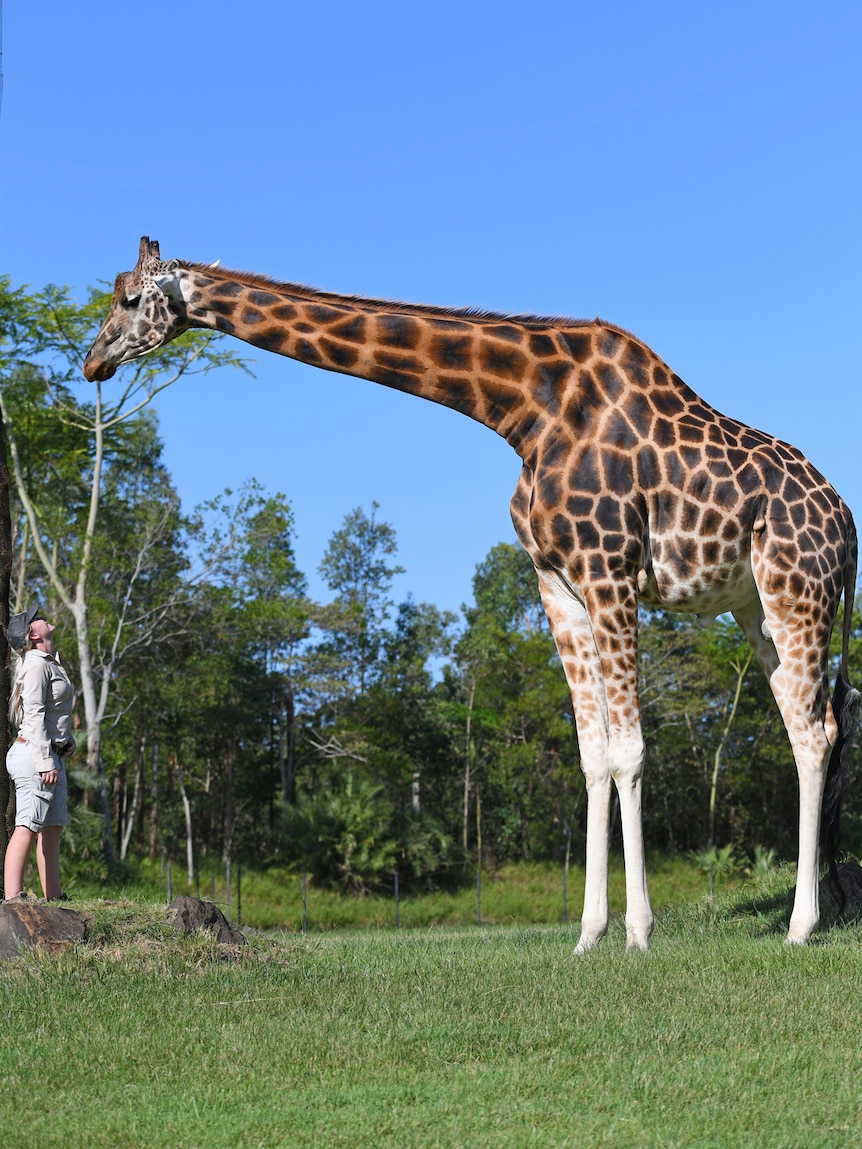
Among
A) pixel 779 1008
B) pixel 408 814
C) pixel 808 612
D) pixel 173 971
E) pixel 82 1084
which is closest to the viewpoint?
pixel 82 1084

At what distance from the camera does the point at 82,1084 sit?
15.8 ft

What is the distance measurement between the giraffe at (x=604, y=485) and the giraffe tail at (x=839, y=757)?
1.2 inches

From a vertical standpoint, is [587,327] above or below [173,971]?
above

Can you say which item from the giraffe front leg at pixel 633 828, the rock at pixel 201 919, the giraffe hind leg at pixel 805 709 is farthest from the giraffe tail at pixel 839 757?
the rock at pixel 201 919

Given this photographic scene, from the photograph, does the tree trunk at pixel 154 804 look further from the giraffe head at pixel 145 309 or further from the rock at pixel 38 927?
the rock at pixel 38 927

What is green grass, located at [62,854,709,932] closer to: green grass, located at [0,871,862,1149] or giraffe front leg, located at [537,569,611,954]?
giraffe front leg, located at [537,569,611,954]

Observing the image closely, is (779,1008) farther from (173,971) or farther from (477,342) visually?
(477,342)

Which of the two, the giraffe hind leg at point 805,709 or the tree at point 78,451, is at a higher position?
the tree at point 78,451

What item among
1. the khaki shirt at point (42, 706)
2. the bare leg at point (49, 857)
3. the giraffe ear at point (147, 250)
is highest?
the giraffe ear at point (147, 250)

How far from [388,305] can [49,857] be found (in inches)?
179

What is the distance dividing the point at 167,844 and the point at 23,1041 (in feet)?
117

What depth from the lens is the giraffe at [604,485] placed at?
7.75m

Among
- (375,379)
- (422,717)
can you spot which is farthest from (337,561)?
(375,379)

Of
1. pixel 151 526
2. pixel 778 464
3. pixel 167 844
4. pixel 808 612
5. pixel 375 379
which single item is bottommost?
pixel 167 844
